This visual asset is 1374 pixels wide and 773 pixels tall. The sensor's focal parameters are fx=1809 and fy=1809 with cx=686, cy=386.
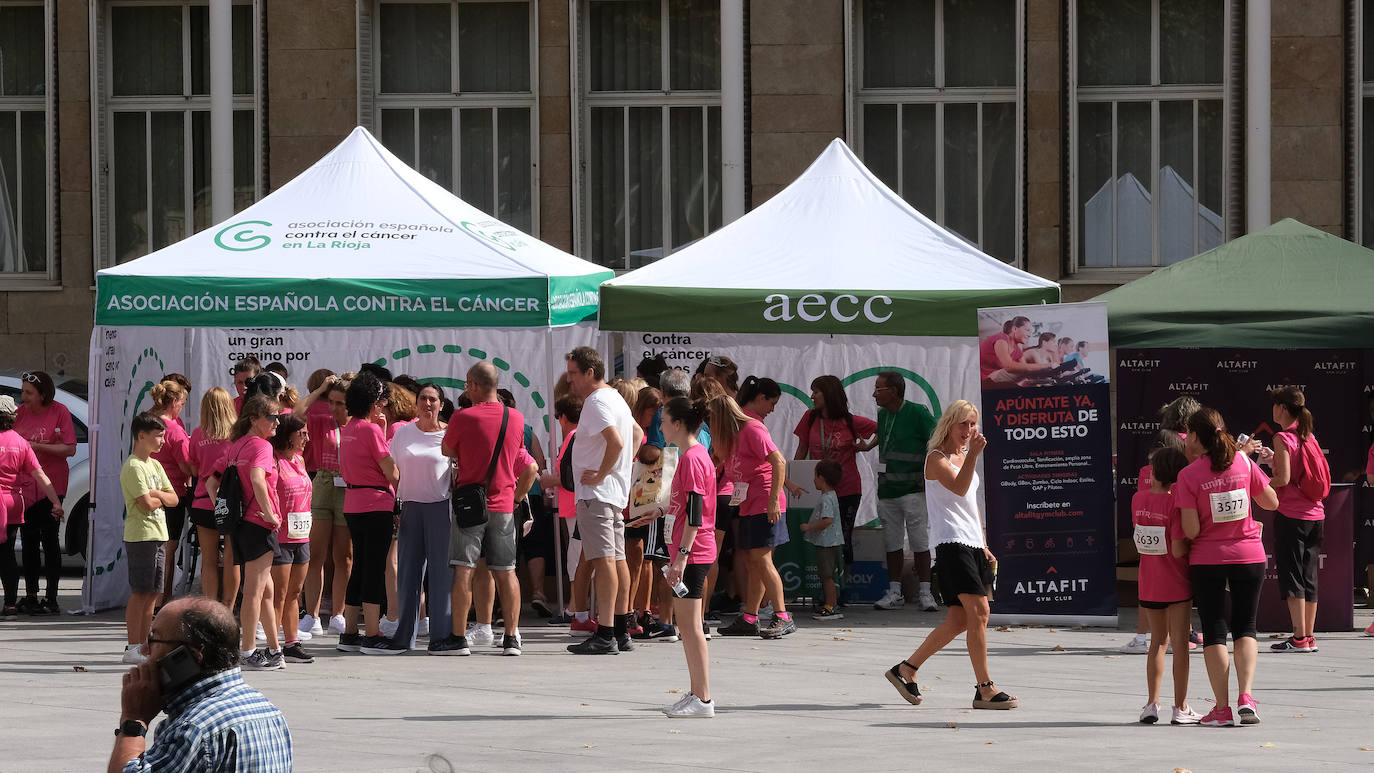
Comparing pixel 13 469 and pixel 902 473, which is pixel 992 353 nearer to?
pixel 902 473

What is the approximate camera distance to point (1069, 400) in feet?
40.7

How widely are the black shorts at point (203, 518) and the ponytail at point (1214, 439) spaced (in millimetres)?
5817

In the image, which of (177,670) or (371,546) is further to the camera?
(371,546)

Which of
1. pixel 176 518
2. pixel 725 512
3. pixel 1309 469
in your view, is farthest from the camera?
pixel 176 518

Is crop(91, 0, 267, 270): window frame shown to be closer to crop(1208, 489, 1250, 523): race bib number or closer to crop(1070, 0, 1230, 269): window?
crop(1070, 0, 1230, 269): window

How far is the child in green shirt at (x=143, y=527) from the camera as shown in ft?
34.4

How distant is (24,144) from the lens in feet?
69.7

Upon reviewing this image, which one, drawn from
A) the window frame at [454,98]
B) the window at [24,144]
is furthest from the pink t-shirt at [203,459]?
the window at [24,144]

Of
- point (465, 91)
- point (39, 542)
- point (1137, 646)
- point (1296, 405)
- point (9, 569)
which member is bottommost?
point (1137, 646)

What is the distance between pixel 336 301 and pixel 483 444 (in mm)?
2301

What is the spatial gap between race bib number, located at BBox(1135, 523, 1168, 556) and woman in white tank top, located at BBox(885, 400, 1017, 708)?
78 centimetres

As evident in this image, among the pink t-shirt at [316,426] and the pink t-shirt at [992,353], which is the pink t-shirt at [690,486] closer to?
the pink t-shirt at [316,426]

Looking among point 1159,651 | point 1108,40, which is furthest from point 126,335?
point 1108,40

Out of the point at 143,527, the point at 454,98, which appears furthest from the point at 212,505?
the point at 454,98
